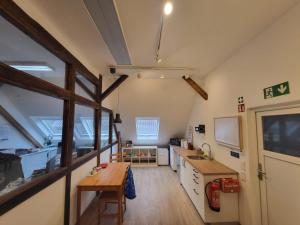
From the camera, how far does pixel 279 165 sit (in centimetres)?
201

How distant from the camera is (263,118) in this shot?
229 centimetres

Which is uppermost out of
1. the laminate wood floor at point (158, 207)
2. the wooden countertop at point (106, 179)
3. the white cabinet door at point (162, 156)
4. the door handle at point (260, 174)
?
the door handle at point (260, 174)

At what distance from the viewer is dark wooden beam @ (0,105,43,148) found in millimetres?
2422

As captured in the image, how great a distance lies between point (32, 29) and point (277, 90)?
8.93ft

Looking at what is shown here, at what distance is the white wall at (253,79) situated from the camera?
1.73 meters

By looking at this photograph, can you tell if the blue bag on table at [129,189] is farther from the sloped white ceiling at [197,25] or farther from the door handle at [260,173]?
the sloped white ceiling at [197,25]

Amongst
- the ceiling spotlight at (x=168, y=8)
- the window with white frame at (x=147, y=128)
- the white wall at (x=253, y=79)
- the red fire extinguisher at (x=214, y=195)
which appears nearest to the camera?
the ceiling spotlight at (x=168, y=8)

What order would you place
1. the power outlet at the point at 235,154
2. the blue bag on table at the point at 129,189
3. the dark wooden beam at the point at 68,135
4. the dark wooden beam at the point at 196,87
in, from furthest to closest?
1. the dark wooden beam at the point at 196,87
2. the blue bag on table at the point at 129,189
3. the power outlet at the point at 235,154
4. the dark wooden beam at the point at 68,135

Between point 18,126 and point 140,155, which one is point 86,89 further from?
point 140,155

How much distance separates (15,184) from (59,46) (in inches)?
63.2

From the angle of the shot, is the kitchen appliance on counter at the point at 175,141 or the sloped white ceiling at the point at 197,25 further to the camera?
the kitchen appliance on counter at the point at 175,141

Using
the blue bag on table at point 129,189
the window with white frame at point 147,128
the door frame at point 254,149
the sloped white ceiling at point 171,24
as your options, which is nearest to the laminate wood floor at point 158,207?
the blue bag on table at point 129,189

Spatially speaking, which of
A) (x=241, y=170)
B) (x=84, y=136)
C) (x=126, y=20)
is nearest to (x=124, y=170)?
(x=84, y=136)

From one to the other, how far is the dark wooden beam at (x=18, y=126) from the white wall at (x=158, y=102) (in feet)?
8.06
